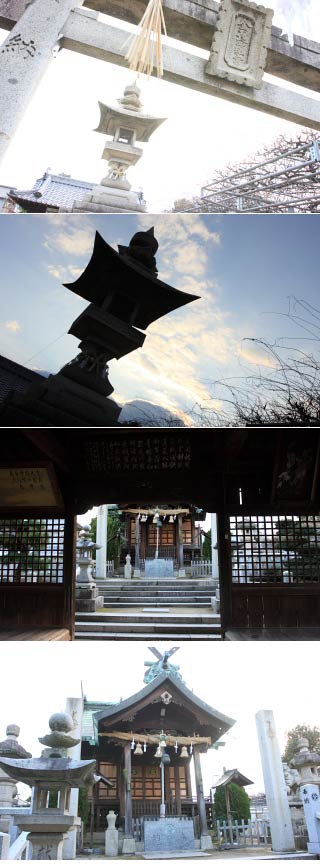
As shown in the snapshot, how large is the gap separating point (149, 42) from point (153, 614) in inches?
465

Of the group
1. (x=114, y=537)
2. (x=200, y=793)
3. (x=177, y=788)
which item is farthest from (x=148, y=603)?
(x=114, y=537)

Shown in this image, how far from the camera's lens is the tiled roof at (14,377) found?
4.75 meters

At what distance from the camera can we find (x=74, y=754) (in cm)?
511

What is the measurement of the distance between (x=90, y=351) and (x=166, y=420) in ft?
2.74

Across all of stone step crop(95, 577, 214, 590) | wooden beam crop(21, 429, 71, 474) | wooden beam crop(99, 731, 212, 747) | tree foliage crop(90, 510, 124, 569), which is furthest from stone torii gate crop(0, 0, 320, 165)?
tree foliage crop(90, 510, 124, 569)

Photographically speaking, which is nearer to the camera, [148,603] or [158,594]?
[148,603]

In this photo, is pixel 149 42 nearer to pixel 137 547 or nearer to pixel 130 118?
pixel 130 118

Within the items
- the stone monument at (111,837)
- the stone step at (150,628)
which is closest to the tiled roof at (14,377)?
the stone monument at (111,837)

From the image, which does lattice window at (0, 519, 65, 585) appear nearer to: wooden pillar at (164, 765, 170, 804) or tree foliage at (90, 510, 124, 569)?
wooden pillar at (164, 765, 170, 804)

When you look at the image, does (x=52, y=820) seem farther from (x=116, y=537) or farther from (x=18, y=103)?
(x=116, y=537)

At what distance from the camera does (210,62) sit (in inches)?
186

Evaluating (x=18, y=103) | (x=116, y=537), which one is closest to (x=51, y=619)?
(x=18, y=103)

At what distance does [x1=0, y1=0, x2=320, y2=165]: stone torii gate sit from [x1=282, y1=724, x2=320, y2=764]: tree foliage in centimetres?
523

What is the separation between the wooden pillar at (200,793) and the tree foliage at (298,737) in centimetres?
85
